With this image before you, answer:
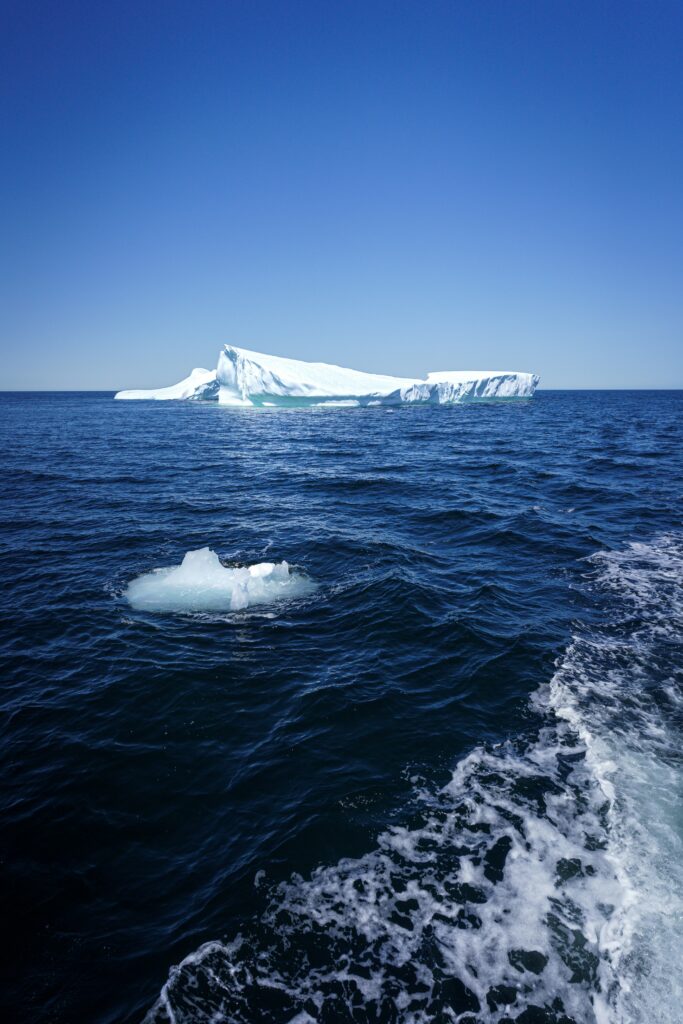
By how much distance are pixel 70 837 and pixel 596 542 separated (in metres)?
12.4

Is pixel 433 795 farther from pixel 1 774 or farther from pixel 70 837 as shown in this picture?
pixel 1 774

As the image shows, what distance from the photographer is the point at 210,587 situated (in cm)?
901

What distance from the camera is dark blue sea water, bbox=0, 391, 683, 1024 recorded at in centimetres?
330

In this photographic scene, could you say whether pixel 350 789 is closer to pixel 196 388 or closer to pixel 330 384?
pixel 330 384

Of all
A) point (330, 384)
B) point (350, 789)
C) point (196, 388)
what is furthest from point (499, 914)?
point (196, 388)

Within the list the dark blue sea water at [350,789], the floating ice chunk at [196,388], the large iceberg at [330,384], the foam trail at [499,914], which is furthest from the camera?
the floating ice chunk at [196,388]

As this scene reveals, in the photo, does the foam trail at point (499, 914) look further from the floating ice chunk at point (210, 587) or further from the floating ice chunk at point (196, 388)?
the floating ice chunk at point (196, 388)

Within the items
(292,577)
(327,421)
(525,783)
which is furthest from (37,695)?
(327,421)

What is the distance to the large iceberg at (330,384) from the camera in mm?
52000

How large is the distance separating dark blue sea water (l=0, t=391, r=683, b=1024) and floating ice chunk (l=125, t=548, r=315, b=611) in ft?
1.09

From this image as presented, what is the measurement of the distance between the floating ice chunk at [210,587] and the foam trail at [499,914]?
5022mm

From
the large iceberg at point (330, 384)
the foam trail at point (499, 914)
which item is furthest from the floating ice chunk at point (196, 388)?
the foam trail at point (499, 914)

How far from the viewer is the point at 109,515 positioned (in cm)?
1442

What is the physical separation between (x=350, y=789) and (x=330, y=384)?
5275cm
